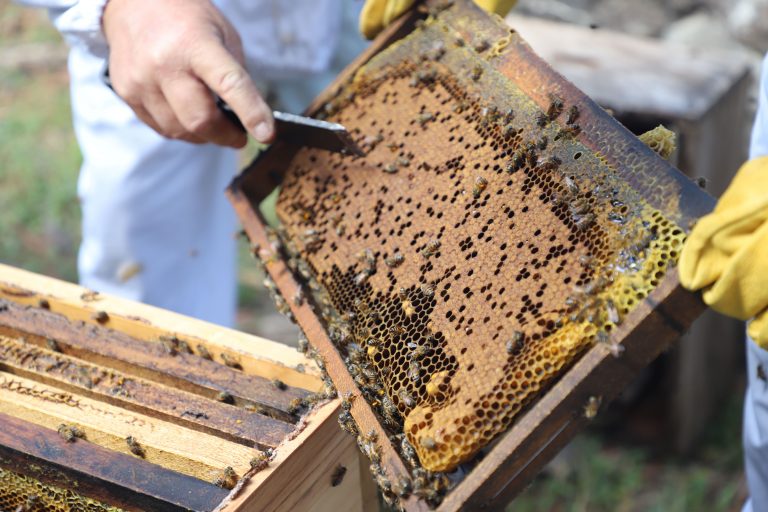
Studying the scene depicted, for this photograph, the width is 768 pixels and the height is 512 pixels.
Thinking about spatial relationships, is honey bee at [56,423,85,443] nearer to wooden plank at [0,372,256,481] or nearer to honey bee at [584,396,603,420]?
wooden plank at [0,372,256,481]

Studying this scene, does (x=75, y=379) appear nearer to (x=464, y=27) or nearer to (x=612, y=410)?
(x=464, y=27)

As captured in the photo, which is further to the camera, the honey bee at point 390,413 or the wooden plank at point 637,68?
the wooden plank at point 637,68

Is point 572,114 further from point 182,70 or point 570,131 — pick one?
point 182,70

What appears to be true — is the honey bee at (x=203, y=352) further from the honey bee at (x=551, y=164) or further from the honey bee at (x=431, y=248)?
the honey bee at (x=551, y=164)

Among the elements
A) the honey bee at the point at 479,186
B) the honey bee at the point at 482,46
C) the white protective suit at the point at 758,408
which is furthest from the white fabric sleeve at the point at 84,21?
the white protective suit at the point at 758,408

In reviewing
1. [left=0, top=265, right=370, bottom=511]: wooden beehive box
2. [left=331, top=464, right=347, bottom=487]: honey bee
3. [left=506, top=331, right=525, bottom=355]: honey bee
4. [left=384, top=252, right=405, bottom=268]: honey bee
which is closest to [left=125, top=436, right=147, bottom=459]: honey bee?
[left=0, top=265, right=370, bottom=511]: wooden beehive box

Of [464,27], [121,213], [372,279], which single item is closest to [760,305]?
[372,279]

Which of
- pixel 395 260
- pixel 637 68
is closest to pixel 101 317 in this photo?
pixel 395 260
